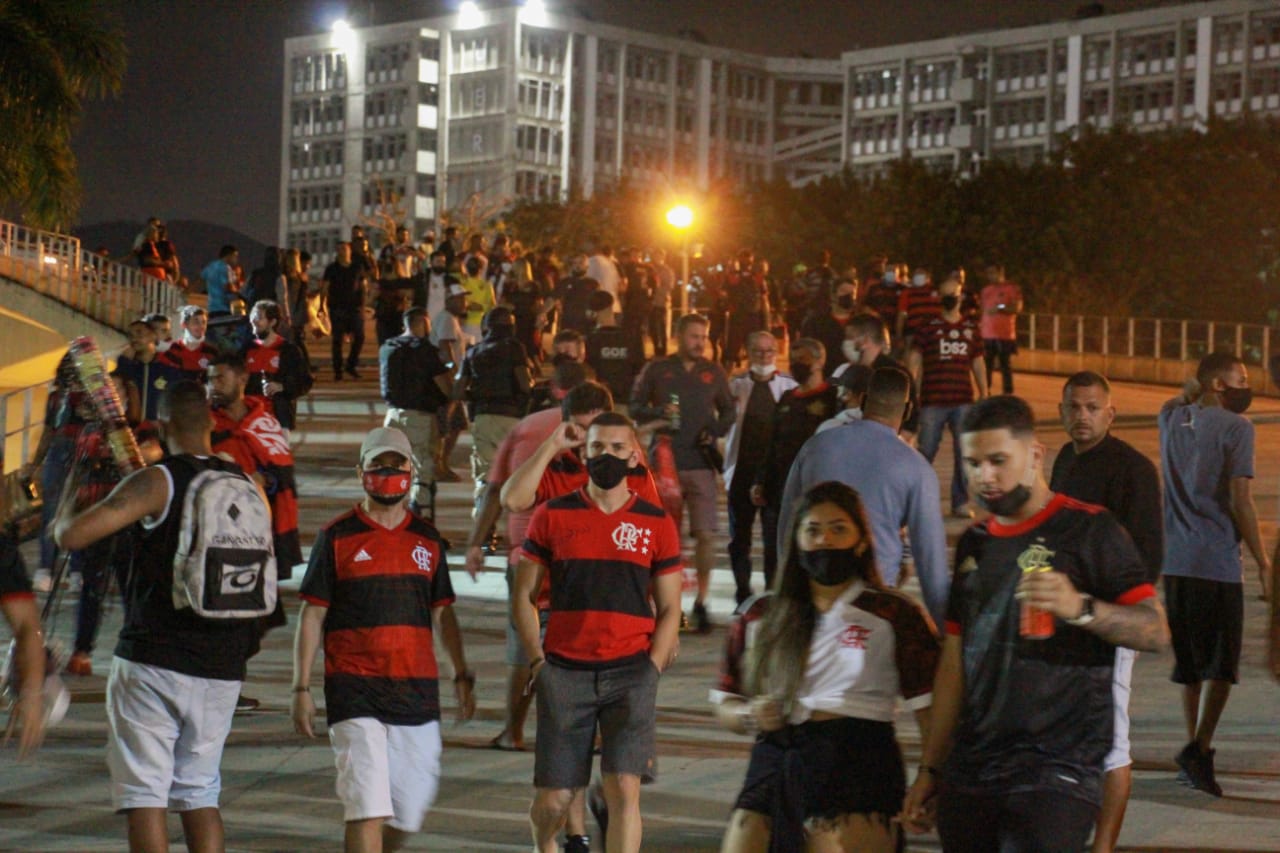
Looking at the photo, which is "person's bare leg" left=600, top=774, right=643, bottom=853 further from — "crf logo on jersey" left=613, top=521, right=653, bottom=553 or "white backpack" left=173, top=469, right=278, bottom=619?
"white backpack" left=173, top=469, right=278, bottom=619

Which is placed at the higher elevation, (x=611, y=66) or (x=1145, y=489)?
(x=611, y=66)

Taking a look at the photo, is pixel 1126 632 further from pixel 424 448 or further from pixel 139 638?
pixel 424 448

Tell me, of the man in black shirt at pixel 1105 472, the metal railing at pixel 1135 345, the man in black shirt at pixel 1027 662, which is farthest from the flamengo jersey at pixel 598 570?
the metal railing at pixel 1135 345

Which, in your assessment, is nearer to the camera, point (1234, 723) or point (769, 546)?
point (1234, 723)

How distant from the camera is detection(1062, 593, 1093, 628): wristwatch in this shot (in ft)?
15.0

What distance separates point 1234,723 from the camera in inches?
381

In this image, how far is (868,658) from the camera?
5.10 meters

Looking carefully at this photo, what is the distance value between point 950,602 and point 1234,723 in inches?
208

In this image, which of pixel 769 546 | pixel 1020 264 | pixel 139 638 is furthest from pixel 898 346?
pixel 1020 264

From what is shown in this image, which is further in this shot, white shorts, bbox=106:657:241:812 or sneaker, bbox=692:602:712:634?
sneaker, bbox=692:602:712:634

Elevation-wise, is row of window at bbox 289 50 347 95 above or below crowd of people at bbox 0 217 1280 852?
above

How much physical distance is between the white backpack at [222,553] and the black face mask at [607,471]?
1.12m

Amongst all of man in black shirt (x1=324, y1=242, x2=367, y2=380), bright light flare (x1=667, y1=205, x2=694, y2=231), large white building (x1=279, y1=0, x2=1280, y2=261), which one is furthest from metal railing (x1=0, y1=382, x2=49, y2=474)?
large white building (x1=279, y1=0, x2=1280, y2=261)

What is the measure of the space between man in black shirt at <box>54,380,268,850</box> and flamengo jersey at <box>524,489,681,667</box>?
1.03m
